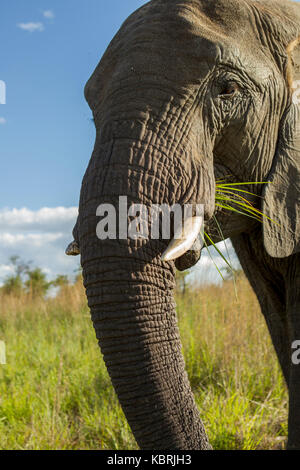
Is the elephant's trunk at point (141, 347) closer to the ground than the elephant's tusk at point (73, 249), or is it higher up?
closer to the ground

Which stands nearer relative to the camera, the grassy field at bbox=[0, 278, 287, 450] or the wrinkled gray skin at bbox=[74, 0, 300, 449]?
the wrinkled gray skin at bbox=[74, 0, 300, 449]

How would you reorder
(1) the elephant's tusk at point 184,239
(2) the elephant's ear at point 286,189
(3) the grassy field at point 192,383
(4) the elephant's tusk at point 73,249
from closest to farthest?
(1) the elephant's tusk at point 184,239
(4) the elephant's tusk at point 73,249
(2) the elephant's ear at point 286,189
(3) the grassy field at point 192,383

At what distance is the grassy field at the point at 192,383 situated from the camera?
4.62 metres

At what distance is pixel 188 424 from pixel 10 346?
572cm

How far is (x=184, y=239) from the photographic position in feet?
7.34

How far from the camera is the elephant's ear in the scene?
2.78 m

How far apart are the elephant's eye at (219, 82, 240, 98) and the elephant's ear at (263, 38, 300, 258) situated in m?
0.34

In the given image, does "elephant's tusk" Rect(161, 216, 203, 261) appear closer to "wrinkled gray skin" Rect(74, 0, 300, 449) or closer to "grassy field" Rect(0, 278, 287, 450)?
"wrinkled gray skin" Rect(74, 0, 300, 449)

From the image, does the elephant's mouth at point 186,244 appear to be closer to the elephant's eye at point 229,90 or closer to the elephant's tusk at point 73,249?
the elephant's tusk at point 73,249

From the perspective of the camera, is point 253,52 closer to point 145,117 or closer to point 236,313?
point 145,117

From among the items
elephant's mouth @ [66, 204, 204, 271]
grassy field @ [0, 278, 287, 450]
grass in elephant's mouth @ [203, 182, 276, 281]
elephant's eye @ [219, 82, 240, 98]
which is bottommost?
grassy field @ [0, 278, 287, 450]

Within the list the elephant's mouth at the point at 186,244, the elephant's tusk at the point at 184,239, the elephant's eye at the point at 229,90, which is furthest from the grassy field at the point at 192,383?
the elephant's eye at the point at 229,90

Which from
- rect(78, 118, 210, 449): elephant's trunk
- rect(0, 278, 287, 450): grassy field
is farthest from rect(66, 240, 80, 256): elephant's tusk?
rect(0, 278, 287, 450): grassy field

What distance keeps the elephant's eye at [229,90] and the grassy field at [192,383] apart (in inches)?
111
